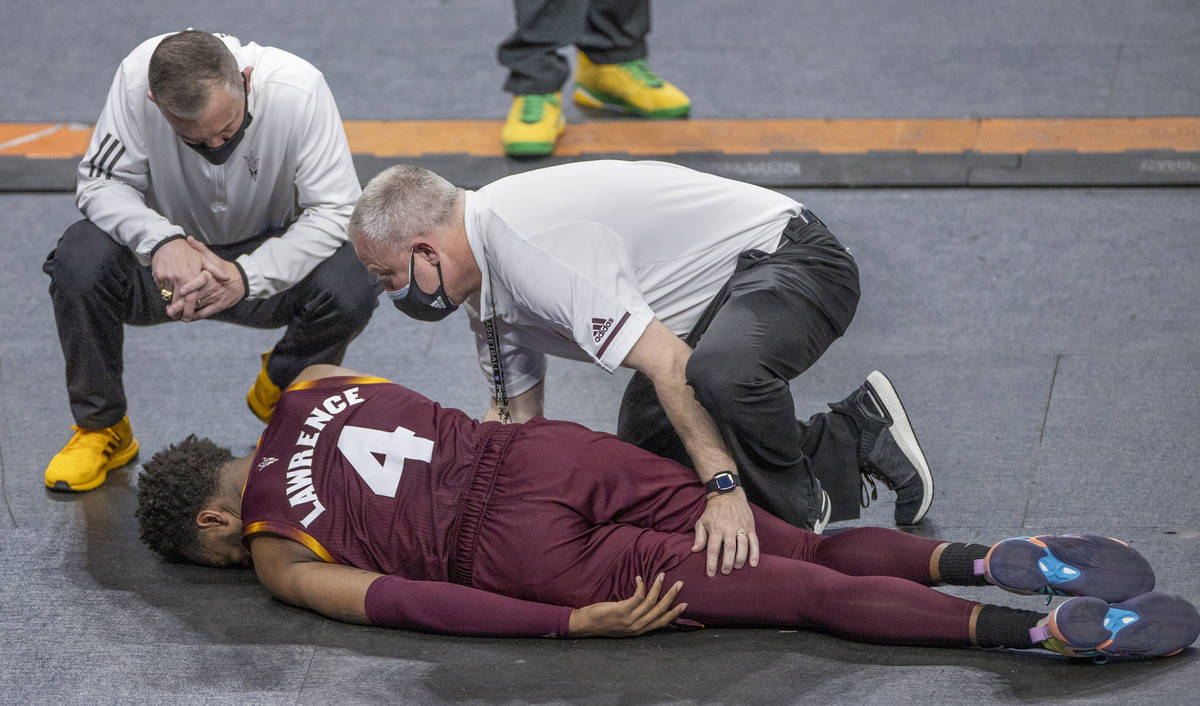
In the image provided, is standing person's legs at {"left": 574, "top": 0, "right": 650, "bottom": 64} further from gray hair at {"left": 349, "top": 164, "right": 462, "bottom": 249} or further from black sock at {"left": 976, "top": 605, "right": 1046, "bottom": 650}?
black sock at {"left": 976, "top": 605, "right": 1046, "bottom": 650}

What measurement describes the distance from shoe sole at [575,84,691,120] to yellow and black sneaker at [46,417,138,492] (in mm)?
2230

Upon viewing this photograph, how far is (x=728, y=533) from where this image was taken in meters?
2.04

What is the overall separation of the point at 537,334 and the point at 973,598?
92 cm

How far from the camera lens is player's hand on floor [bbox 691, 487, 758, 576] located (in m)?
2.03

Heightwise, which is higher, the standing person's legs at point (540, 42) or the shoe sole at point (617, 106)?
the standing person's legs at point (540, 42)

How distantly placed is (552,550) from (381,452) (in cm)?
37

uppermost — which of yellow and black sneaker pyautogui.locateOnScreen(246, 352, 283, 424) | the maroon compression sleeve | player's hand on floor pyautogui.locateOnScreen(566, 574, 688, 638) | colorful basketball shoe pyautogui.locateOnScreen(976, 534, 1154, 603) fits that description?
colorful basketball shoe pyautogui.locateOnScreen(976, 534, 1154, 603)

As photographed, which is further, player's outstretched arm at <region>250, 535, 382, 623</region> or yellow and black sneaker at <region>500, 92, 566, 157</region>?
yellow and black sneaker at <region>500, 92, 566, 157</region>

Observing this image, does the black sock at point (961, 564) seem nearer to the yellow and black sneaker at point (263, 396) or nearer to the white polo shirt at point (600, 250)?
the white polo shirt at point (600, 250)

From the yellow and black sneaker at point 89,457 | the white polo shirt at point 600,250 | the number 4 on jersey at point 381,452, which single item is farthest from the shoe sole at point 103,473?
the white polo shirt at point 600,250

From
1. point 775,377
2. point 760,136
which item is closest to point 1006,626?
point 775,377

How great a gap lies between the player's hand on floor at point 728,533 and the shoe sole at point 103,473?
4.63 feet

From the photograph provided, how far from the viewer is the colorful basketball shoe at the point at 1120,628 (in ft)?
6.13

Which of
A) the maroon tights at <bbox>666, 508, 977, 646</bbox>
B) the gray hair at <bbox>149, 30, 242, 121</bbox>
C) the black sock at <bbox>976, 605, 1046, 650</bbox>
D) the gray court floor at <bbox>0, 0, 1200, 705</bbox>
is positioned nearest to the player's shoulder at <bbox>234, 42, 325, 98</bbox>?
the gray hair at <bbox>149, 30, 242, 121</bbox>
